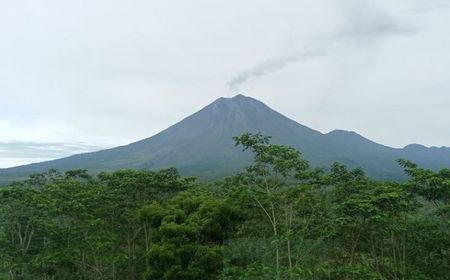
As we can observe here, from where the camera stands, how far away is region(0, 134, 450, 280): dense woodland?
49.7ft

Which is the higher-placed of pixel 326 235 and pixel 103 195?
pixel 103 195

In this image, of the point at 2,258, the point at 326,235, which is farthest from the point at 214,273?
the point at 2,258

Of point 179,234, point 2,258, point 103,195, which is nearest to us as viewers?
point 179,234

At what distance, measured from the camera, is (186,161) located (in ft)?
539

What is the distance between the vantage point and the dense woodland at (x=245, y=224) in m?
15.1

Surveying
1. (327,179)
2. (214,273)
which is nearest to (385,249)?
(327,179)

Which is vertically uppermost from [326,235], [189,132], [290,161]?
[189,132]

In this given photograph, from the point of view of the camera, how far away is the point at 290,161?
1595cm

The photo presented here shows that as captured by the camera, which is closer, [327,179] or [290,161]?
[290,161]

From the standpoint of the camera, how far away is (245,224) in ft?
64.8

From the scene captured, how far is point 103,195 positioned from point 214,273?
6.22m

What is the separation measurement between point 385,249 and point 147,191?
1097 cm

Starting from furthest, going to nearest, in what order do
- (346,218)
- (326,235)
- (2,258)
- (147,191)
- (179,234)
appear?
(147,191) → (2,258) → (179,234) → (326,235) → (346,218)

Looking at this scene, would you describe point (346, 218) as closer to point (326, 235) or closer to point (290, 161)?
point (326, 235)
